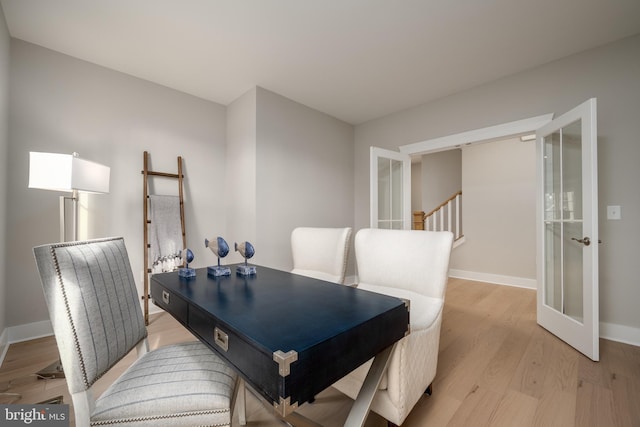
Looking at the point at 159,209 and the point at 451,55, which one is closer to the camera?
the point at 451,55

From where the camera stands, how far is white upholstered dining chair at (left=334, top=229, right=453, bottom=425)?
1170mm

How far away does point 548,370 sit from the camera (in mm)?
1863

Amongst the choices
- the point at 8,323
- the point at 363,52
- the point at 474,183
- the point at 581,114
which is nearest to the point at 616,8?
the point at 581,114

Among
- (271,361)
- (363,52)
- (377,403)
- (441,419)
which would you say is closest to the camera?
(271,361)

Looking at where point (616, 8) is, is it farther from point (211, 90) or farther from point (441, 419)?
point (211, 90)

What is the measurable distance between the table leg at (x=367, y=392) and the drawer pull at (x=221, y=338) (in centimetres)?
51

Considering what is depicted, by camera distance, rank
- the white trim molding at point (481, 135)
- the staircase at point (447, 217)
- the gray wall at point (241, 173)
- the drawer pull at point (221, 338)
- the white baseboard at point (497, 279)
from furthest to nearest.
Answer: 1. the staircase at point (447, 217)
2. the white baseboard at point (497, 279)
3. the gray wall at point (241, 173)
4. the white trim molding at point (481, 135)
5. the drawer pull at point (221, 338)

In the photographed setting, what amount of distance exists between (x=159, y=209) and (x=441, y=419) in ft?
10.1

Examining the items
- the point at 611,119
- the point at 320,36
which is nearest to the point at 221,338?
the point at 320,36

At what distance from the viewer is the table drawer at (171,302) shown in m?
1.12

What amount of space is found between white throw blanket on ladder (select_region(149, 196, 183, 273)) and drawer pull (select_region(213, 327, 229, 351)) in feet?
7.64

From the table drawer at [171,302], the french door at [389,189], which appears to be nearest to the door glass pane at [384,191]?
the french door at [389,189]

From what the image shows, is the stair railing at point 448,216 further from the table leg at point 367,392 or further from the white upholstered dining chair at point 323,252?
the table leg at point 367,392

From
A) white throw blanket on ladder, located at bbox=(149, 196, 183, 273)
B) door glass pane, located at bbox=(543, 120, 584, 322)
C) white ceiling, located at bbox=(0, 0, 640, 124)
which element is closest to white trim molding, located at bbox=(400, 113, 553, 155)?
door glass pane, located at bbox=(543, 120, 584, 322)
